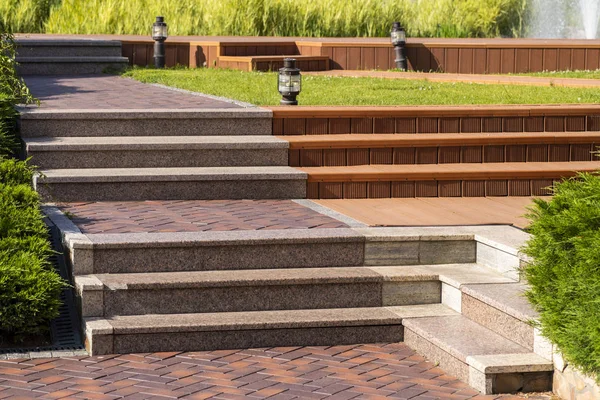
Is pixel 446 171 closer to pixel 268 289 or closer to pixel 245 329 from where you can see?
pixel 268 289

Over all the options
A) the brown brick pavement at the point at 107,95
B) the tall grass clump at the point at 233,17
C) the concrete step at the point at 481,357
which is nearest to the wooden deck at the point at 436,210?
the concrete step at the point at 481,357

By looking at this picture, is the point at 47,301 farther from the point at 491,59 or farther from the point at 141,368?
the point at 491,59

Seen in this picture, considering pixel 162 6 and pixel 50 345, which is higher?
pixel 162 6

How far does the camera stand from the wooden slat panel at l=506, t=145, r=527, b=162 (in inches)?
393

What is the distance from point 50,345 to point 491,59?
11001mm

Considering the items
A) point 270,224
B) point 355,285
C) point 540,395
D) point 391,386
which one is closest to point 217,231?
point 270,224

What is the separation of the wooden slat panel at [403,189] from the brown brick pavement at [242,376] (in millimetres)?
2581

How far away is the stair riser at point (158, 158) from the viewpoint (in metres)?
9.24

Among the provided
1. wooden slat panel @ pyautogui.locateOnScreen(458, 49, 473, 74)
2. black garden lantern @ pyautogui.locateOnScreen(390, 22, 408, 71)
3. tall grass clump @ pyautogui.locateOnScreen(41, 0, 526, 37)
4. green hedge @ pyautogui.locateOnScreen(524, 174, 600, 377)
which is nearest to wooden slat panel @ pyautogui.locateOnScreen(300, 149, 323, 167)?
green hedge @ pyautogui.locateOnScreen(524, 174, 600, 377)

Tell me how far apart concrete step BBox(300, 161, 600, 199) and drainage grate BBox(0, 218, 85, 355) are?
94.2 inches

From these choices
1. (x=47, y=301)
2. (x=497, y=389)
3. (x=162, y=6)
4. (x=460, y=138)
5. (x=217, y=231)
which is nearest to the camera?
(x=497, y=389)

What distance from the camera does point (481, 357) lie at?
634cm

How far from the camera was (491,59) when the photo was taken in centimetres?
1653

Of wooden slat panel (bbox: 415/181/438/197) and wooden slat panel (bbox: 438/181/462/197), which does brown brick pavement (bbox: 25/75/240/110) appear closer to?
wooden slat panel (bbox: 415/181/438/197)
